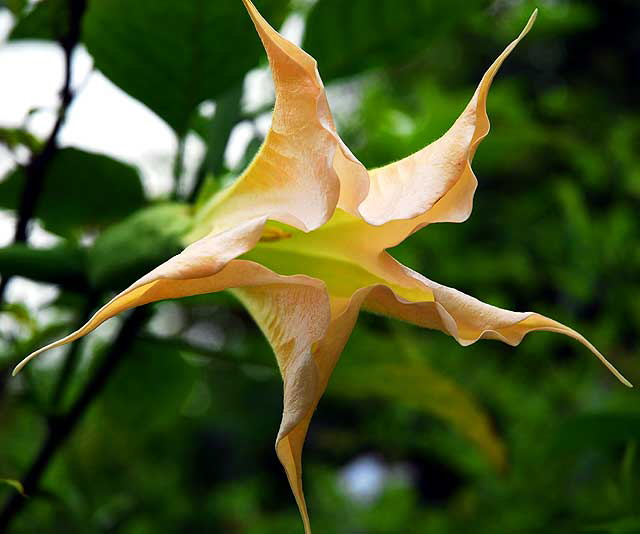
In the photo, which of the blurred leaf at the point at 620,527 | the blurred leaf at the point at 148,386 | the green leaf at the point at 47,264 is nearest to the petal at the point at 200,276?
the green leaf at the point at 47,264

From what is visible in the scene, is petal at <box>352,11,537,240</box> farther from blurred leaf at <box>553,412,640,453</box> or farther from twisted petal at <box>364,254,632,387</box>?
blurred leaf at <box>553,412,640,453</box>

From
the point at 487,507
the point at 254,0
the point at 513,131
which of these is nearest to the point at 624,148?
the point at 513,131

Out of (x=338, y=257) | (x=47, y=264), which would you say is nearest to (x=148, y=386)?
(x=47, y=264)

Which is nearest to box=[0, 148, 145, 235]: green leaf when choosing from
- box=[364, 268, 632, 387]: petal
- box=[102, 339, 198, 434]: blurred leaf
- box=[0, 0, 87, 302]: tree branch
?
box=[0, 0, 87, 302]: tree branch

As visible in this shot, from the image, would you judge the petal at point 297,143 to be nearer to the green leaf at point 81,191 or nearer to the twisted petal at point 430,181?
the twisted petal at point 430,181

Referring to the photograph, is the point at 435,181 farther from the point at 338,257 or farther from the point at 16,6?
Answer: the point at 16,6

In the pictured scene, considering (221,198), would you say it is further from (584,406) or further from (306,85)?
(584,406)
